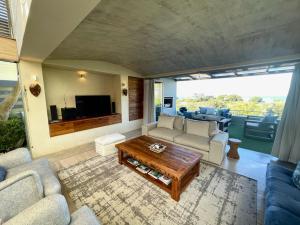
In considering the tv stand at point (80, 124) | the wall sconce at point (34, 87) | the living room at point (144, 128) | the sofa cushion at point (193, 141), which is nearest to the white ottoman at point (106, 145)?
the living room at point (144, 128)

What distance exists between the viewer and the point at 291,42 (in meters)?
2.38

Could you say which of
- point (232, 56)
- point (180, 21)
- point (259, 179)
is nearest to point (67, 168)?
point (180, 21)

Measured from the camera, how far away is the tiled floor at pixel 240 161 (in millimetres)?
2494

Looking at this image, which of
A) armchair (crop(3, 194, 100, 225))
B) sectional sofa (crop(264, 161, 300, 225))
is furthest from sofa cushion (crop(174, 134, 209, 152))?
armchair (crop(3, 194, 100, 225))

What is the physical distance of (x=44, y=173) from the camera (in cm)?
182

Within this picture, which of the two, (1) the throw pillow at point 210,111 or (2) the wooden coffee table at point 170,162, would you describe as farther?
(1) the throw pillow at point 210,111

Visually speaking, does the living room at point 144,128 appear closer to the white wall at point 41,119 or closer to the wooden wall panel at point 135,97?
the white wall at point 41,119

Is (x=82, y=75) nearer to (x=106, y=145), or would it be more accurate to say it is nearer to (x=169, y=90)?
(x=106, y=145)

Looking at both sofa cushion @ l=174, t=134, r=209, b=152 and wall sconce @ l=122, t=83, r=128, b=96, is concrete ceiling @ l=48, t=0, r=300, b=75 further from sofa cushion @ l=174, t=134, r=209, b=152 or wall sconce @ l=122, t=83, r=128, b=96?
sofa cushion @ l=174, t=134, r=209, b=152

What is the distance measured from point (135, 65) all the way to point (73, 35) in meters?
2.40

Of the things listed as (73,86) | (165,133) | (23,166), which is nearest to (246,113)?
(165,133)

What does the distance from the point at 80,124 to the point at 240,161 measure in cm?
433

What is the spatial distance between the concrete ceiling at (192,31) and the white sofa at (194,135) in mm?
1763

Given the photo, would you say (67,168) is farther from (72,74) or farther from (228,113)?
(228,113)
